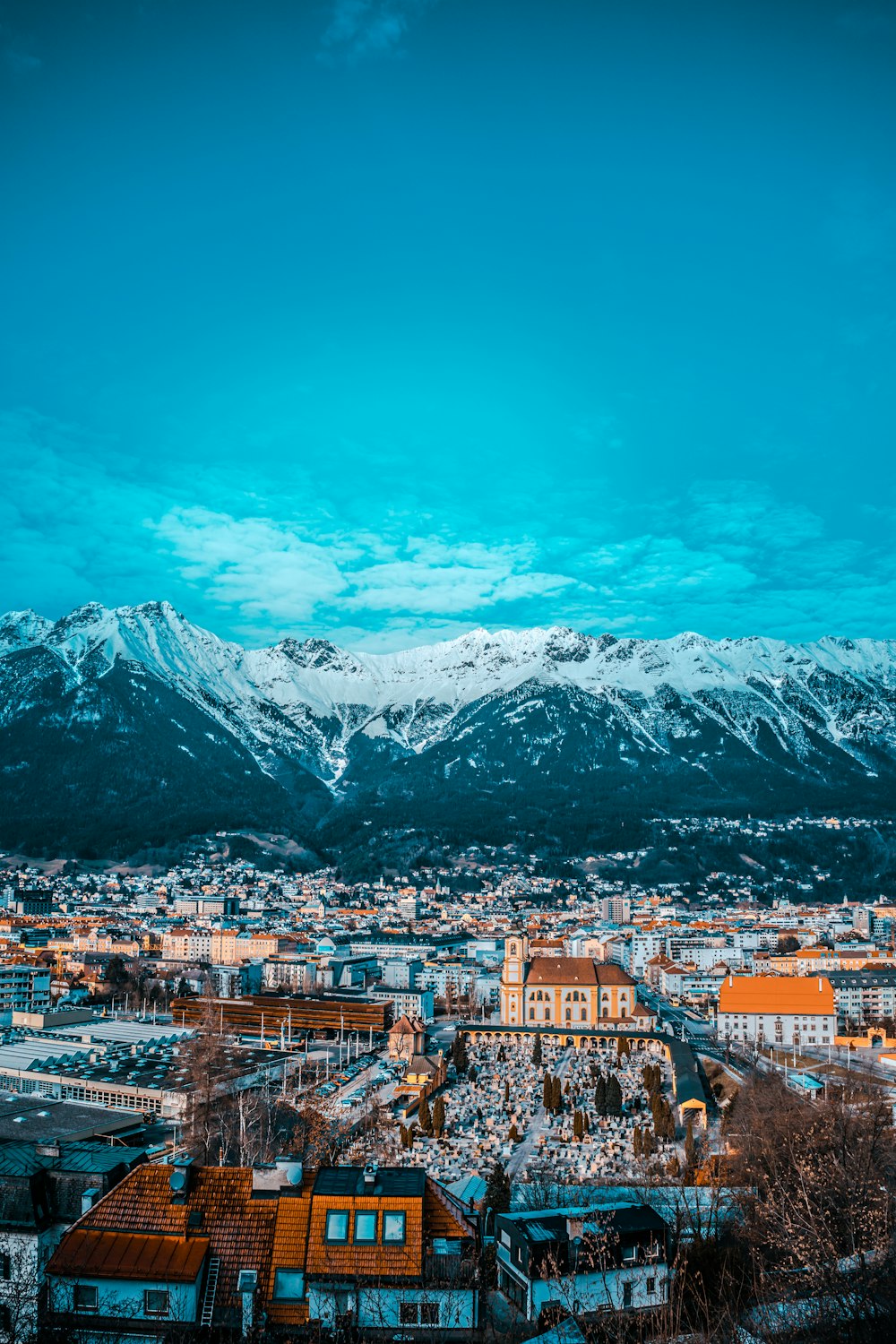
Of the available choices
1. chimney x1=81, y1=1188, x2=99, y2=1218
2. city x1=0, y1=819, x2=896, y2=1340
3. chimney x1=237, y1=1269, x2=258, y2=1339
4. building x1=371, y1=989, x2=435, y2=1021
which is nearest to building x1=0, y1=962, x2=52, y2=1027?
city x1=0, y1=819, x2=896, y2=1340

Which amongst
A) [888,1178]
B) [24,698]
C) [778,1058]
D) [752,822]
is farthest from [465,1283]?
[24,698]

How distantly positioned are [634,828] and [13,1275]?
116698 millimetres

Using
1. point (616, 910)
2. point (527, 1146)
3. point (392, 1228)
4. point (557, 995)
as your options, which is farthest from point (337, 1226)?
point (616, 910)

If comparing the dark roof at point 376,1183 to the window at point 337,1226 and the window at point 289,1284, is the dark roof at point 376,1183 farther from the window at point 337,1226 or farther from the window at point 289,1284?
the window at point 289,1284

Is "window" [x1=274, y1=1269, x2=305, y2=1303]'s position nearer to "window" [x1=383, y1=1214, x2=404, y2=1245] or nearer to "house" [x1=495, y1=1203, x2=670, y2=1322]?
"window" [x1=383, y1=1214, x2=404, y2=1245]

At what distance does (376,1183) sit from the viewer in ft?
31.6

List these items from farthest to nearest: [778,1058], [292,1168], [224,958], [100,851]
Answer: [100,851] < [224,958] < [778,1058] < [292,1168]

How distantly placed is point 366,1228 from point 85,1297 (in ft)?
7.45

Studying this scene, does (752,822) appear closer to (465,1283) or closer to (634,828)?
(634,828)

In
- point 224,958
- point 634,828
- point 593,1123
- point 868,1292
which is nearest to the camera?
point 868,1292

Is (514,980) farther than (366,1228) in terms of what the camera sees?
Yes

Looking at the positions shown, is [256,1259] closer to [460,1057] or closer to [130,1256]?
[130,1256]

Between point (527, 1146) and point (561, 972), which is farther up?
point (561, 972)

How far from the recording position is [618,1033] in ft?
Answer: 134
